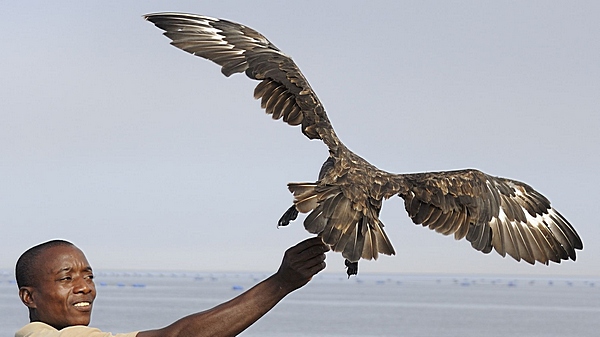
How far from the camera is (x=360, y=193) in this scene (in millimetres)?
4090

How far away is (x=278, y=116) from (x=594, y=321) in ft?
141

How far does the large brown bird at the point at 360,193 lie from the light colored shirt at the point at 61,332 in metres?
0.82

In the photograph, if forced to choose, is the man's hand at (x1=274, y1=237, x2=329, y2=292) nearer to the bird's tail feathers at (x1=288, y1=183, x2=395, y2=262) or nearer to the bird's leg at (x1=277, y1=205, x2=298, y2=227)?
the bird's tail feathers at (x1=288, y1=183, x2=395, y2=262)

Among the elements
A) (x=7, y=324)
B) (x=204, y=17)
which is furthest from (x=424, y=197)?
(x=7, y=324)

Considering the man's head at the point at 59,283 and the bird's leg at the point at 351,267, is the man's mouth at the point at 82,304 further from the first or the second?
the bird's leg at the point at 351,267

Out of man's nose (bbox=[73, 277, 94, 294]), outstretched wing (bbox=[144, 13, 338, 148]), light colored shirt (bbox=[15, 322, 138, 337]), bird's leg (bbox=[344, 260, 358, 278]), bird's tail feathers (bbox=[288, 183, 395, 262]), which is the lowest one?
light colored shirt (bbox=[15, 322, 138, 337])

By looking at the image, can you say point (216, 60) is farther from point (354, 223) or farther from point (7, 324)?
point (7, 324)

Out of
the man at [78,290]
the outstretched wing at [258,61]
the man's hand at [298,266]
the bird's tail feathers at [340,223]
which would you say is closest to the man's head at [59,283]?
the man at [78,290]

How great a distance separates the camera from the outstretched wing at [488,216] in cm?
438

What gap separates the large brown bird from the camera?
3805mm

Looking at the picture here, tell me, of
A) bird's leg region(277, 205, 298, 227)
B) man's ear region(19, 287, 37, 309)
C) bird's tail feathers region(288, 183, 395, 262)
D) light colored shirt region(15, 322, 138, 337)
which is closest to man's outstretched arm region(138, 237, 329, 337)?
light colored shirt region(15, 322, 138, 337)

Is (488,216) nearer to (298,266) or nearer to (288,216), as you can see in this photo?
(288,216)

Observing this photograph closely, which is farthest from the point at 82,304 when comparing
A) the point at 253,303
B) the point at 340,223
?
the point at 340,223

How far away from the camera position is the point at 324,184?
4.00m
